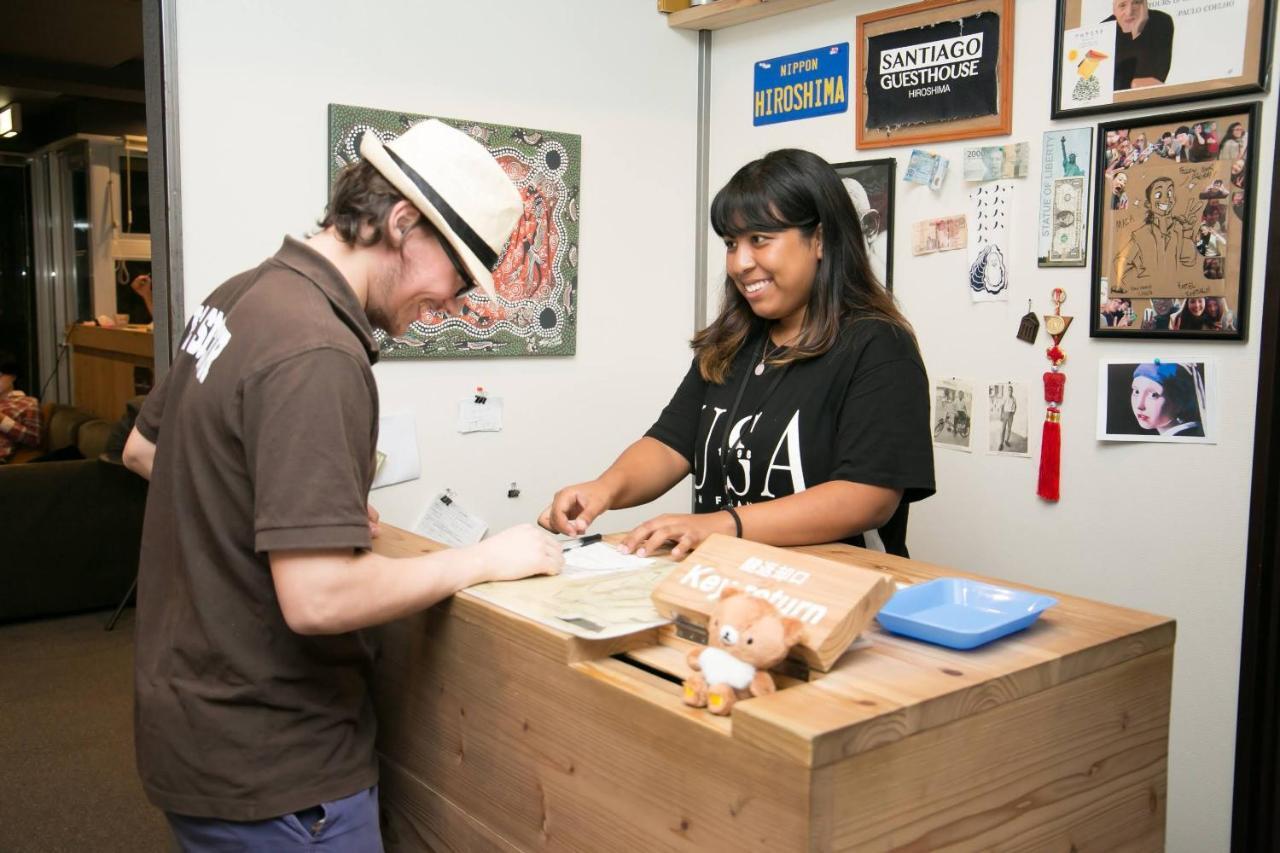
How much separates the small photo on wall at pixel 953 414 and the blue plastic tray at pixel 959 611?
124 cm

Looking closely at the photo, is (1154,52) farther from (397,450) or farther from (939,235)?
(397,450)

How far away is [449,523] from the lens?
2877 mm

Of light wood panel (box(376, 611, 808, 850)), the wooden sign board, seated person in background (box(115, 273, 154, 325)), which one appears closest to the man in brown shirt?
light wood panel (box(376, 611, 808, 850))

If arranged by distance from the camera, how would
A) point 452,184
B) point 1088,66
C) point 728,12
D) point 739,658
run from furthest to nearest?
point 728,12 → point 1088,66 → point 452,184 → point 739,658

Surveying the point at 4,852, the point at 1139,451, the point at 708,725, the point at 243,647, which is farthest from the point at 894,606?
the point at 4,852

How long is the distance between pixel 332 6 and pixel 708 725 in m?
2.10

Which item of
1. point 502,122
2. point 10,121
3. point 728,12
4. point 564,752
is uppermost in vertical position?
point 10,121

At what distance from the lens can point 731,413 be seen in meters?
2.06

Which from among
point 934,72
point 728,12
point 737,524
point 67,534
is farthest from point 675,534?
point 67,534

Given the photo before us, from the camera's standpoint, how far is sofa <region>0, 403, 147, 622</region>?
457cm

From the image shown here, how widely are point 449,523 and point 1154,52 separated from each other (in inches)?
75.4

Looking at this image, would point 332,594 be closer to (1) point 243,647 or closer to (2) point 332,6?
(1) point 243,647

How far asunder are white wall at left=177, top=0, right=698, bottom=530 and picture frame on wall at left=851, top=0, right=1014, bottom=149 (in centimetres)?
64

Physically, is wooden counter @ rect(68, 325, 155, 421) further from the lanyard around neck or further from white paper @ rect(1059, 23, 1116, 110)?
white paper @ rect(1059, 23, 1116, 110)
